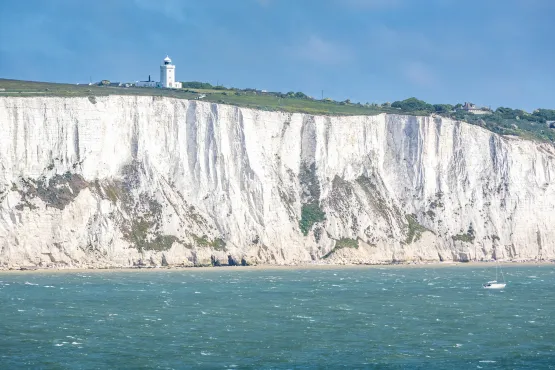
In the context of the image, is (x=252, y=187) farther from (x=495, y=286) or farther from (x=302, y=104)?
(x=495, y=286)

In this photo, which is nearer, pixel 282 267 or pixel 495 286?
pixel 495 286

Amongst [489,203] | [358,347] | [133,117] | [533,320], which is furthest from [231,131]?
[358,347]

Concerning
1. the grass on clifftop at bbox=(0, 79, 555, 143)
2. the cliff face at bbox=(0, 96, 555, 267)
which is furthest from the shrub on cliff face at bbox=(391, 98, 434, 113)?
the cliff face at bbox=(0, 96, 555, 267)

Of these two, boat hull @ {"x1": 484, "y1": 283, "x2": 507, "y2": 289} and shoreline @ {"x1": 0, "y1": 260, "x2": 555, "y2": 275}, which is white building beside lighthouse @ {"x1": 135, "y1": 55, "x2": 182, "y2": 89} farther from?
boat hull @ {"x1": 484, "y1": 283, "x2": 507, "y2": 289}

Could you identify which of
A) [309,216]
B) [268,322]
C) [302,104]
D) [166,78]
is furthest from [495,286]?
[166,78]

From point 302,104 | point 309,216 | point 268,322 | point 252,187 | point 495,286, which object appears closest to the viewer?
point 268,322
